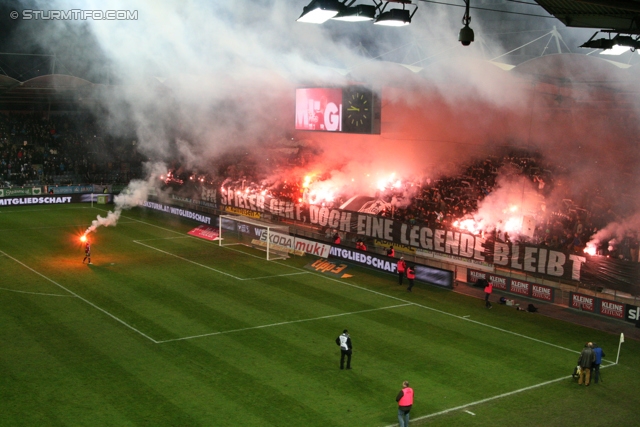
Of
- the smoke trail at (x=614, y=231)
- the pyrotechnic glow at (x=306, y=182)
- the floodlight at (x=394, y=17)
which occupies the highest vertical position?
the floodlight at (x=394, y=17)

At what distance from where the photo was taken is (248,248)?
33750mm

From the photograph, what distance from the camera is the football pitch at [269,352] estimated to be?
1470 cm

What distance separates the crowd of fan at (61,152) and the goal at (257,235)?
21.6 metres

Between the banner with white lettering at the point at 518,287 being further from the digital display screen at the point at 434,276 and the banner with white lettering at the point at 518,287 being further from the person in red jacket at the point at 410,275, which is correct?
the person in red jacket at the point at 410,275

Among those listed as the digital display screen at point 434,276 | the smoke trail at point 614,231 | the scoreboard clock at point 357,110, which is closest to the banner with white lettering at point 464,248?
the digital display screen at point 434,276

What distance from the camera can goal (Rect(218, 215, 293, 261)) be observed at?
32.2 meters

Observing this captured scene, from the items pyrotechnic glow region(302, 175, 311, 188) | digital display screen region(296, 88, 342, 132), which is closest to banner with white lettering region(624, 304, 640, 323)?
digital display screen region(296, 88, 342, 132)

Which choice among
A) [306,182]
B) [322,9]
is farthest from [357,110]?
[322,9]

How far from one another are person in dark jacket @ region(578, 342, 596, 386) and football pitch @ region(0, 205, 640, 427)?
0.87 feet

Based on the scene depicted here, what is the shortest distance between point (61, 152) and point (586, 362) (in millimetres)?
48729

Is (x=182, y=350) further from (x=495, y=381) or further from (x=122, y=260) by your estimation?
(x=122, y=260)

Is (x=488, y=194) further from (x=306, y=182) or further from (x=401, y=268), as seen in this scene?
(x=306, y=182)

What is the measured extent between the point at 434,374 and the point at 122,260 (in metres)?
17.8

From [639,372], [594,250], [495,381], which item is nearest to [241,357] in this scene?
[495,381]
